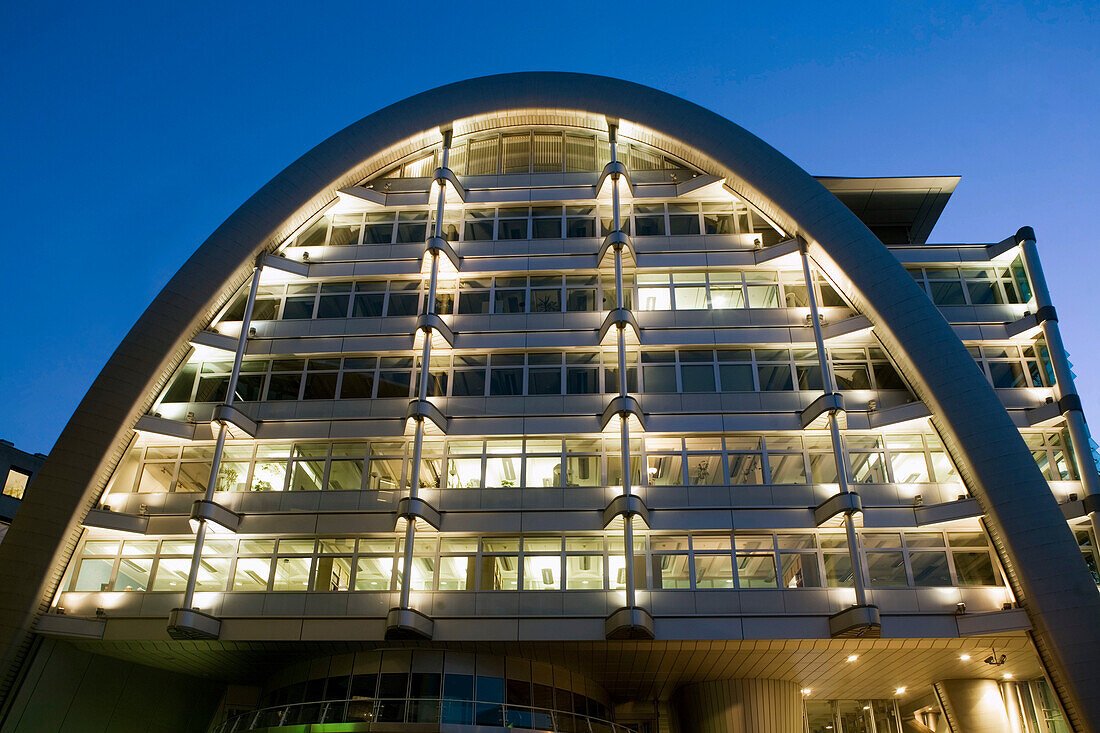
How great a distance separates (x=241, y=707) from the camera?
98.4 feet

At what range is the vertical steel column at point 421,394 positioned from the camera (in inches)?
1014

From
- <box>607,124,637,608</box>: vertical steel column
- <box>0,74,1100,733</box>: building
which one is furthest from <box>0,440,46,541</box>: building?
<box>607,124,637,608</box>: vertical steel column

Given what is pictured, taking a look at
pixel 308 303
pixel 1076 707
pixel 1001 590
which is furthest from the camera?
pixel 308 303

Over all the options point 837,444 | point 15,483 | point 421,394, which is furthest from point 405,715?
point 15,483

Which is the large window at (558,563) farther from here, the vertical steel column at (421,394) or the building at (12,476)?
the building at (12,476)

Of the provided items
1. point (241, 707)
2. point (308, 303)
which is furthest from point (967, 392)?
point (241, 707)

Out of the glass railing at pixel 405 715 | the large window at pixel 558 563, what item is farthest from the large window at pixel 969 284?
the glass railing at pixel 405 715

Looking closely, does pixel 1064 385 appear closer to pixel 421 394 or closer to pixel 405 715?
pixel 421 394

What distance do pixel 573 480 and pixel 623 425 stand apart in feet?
8.39

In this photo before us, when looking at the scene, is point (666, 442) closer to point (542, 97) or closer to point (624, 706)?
point (624, 706)

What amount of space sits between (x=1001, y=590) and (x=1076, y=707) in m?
3.60

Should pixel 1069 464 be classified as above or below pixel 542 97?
below

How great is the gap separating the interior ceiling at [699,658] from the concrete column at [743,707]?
359 mm

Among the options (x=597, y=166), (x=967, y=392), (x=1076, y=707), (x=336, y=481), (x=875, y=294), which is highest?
(x=597, y=166)
